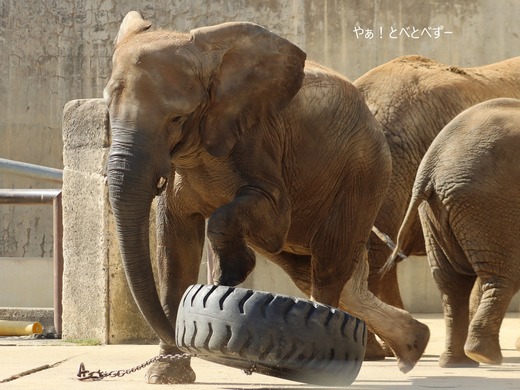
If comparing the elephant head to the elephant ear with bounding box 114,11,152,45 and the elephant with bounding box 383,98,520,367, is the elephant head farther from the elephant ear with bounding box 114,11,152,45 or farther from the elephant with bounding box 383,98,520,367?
the elephant with bounding box 383,98,520,367

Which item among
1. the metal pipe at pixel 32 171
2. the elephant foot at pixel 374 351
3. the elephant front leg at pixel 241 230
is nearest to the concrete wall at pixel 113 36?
the metal pipe at pixel 32 171

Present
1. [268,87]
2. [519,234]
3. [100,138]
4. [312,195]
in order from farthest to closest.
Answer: [100,138]
[519,234]
[312,195]
[268,87]

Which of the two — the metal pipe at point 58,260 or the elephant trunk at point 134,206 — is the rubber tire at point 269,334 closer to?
the elephant trunk at point 134,206

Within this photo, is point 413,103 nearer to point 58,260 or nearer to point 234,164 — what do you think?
point 58,260

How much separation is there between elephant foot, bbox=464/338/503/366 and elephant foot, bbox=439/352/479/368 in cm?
28

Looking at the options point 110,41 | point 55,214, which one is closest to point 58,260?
point 55,214

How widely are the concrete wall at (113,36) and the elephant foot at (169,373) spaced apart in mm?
9431

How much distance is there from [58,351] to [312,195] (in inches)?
81.6

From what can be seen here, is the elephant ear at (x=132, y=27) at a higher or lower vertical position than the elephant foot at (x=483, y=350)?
higher

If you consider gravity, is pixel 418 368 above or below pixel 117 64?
below

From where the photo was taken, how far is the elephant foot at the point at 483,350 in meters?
6.98

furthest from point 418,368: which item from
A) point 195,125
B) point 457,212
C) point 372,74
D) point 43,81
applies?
point 43,81

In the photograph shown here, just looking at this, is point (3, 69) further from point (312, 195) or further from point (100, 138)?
point (312, 195)

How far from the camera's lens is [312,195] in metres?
6.74
